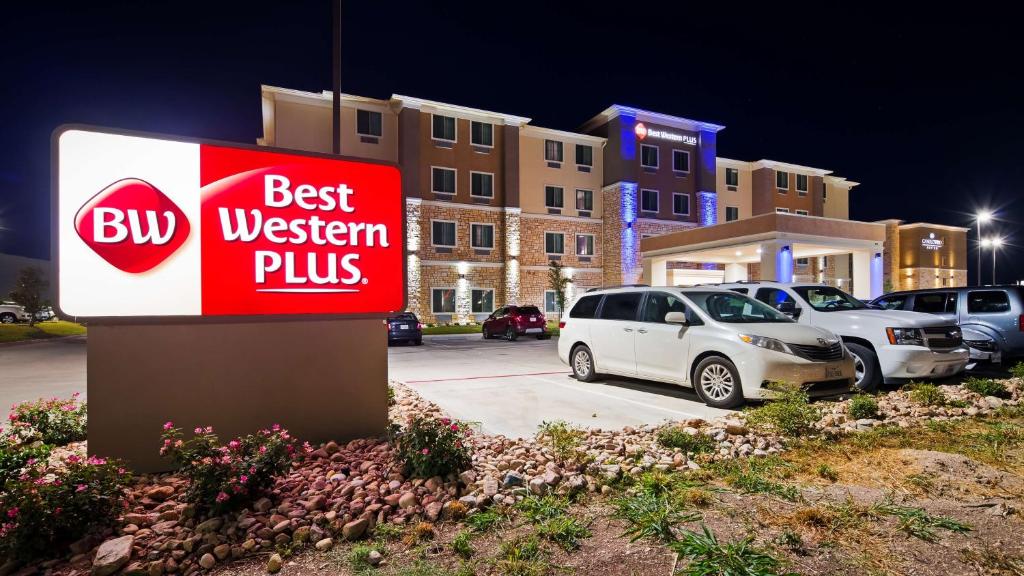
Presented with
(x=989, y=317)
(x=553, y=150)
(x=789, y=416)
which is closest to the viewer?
(x=789, y=416)

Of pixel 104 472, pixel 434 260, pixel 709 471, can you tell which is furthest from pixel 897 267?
pixel 104 472

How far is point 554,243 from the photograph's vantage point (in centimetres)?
3562

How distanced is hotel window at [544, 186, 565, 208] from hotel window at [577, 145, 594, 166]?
2.87 m

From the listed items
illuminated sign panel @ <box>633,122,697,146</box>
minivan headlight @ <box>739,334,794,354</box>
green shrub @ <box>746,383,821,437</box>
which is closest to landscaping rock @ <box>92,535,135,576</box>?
green shrub @ <box>746,383,821,437</box>

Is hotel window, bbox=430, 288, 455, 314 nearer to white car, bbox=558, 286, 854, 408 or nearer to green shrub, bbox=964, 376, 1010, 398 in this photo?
white car, bbox=558, 286, 854, 408

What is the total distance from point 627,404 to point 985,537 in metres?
4.62

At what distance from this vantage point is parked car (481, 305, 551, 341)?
22234mm

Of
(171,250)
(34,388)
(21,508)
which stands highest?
(171,250)

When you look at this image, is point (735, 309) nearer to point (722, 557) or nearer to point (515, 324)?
point (722, 557)

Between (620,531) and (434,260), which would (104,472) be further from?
(434,260)

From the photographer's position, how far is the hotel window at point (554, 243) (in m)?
35.4

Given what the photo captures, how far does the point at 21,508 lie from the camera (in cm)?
292

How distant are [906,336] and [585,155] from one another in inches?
1219

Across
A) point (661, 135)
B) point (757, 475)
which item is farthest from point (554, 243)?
point (757, 475)
